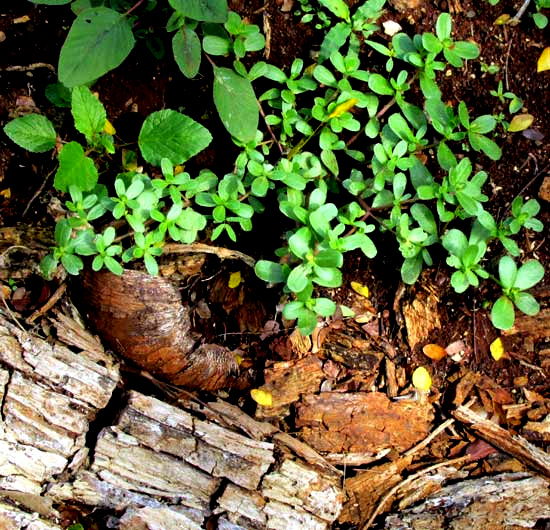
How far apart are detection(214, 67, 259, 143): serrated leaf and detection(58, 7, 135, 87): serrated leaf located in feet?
1.27

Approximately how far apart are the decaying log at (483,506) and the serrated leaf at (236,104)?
5.32 ft

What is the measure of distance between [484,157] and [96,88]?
179 centimetres

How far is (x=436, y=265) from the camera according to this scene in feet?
9.52

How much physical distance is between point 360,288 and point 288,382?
54 centimetres

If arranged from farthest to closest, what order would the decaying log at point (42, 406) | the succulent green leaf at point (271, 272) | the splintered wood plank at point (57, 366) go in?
the succulent green leaf at point (271, 272) → the splintered wood plank at point (57, 366) → the decaying log at point (42, 406)

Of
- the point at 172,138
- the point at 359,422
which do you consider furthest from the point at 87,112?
the point at 359,422

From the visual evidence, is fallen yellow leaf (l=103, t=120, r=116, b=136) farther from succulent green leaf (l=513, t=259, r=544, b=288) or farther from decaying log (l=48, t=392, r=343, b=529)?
succulent green leaf (l=513, t=259, r=544, b=288)

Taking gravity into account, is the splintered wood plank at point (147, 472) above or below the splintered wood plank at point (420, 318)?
below

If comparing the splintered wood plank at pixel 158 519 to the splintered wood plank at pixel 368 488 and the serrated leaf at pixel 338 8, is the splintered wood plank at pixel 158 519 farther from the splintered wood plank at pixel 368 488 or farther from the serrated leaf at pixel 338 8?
the serrated leaf at pixel 338 8

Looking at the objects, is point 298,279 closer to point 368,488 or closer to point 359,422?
point 359,422

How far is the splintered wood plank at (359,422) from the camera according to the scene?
2695mm

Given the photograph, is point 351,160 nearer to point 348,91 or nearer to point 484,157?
point 348,91

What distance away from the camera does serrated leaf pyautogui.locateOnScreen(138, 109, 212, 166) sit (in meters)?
2.63

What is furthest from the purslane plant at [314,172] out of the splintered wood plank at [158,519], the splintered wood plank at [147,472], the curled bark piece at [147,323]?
the splintered wood plank at [158,519]
